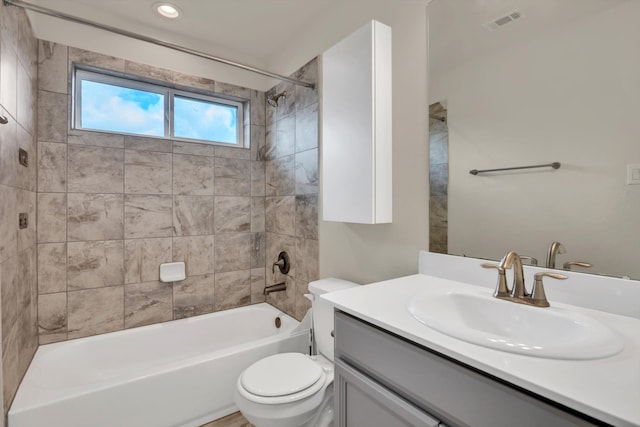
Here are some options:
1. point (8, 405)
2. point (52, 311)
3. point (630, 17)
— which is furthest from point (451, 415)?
point (52, 311)

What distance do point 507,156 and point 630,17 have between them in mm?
504

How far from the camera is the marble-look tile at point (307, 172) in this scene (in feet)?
7.28

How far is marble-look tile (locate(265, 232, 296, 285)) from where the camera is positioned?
2.48m

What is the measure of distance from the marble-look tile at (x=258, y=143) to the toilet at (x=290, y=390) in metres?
1.63

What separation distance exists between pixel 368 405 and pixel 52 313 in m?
2.20

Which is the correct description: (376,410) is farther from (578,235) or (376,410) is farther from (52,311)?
(52,311)

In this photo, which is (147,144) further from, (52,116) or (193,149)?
(52,116)

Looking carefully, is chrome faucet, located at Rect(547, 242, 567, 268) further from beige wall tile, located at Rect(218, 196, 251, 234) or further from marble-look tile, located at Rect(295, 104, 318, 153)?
beige wall tile, located at Rect(218, 196, 251, 234)

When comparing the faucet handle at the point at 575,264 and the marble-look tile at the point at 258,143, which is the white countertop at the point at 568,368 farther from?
the marble-look tile at the point at 258,143

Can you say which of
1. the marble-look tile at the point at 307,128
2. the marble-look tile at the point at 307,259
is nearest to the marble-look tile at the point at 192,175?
the marble-look tile at the point at 307,128

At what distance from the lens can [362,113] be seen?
1534 millimetres

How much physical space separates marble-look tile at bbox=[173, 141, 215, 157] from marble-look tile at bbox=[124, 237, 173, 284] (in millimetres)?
712

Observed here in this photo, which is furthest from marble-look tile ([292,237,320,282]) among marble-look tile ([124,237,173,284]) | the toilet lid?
marble-look tile ([124,237,173,284])

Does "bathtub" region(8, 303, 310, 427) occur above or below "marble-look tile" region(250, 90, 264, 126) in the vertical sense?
below
